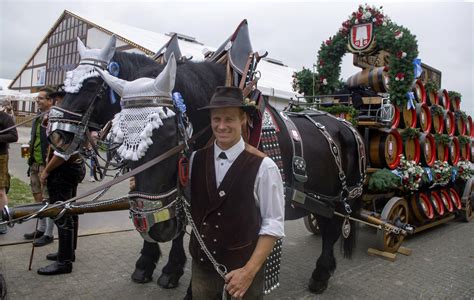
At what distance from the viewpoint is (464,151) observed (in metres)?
7.20

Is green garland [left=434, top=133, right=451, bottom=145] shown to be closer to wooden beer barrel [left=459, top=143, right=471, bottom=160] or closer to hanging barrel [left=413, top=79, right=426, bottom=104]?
hanging barrel [left=413, top=79, right=426, bottom=104]

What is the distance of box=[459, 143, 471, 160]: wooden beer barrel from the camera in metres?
7.10

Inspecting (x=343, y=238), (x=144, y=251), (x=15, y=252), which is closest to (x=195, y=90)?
(x=144, y=251)

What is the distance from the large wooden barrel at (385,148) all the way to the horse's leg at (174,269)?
120 inches

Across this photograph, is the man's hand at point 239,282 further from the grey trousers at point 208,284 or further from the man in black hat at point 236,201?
the grey trousers at point 208,284

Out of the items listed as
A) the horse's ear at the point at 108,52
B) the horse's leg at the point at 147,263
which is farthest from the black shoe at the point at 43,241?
the horse's ear at the point at 108,52

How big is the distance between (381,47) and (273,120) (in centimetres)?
285

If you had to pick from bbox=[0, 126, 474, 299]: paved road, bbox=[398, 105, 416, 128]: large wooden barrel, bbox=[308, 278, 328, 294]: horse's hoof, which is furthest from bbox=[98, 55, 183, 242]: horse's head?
bbox=[398, 105, 416, 128]: large wooden barrel

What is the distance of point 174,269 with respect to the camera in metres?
3.77

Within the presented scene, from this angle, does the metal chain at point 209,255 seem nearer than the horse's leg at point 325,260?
Yes

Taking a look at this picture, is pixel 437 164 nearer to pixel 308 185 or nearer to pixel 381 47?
pixel 381 47

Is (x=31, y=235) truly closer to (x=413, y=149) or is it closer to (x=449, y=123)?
(x=413, y=149)

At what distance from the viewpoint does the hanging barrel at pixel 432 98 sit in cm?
627

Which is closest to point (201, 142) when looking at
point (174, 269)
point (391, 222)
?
point (174, 269)
